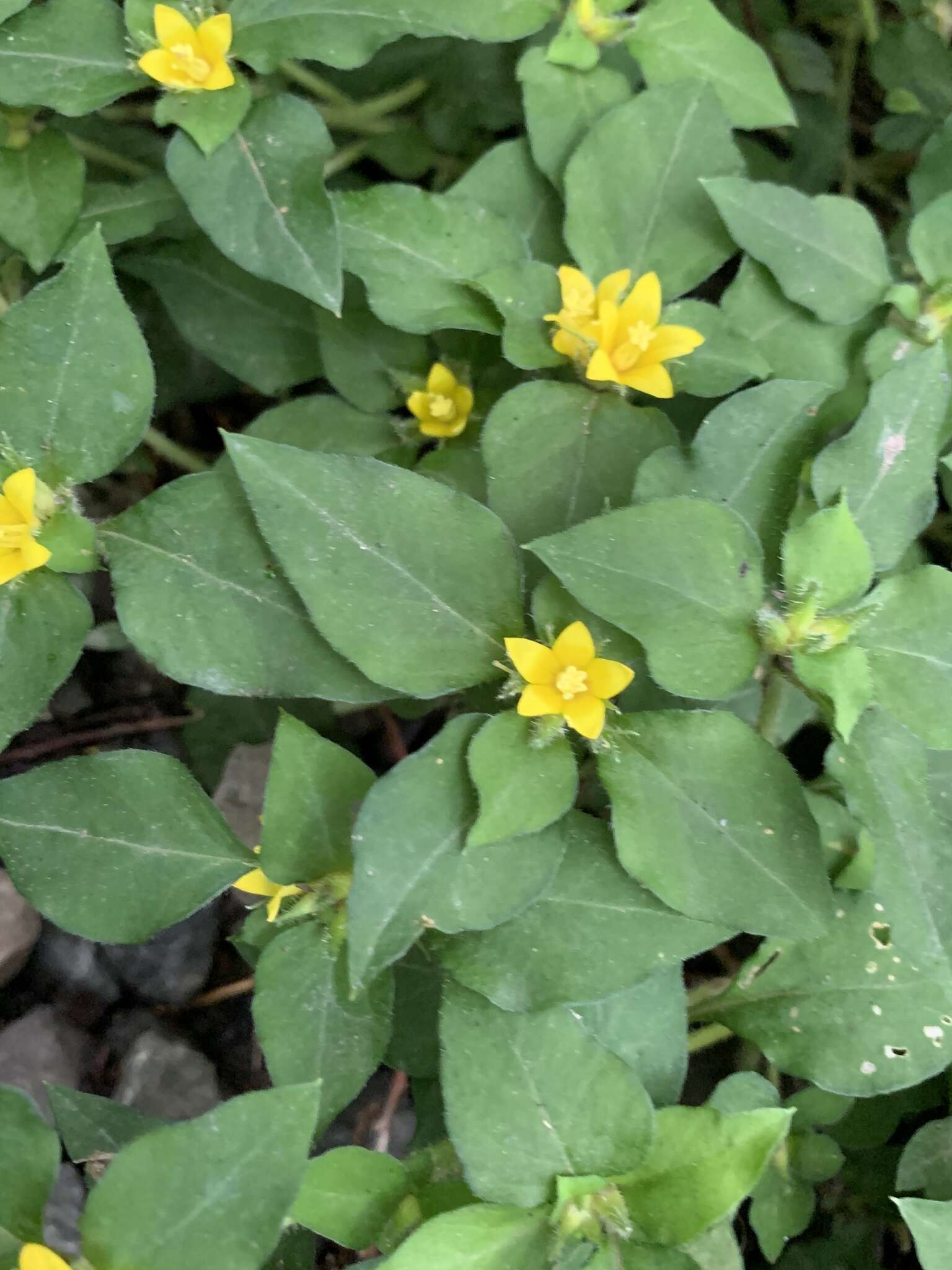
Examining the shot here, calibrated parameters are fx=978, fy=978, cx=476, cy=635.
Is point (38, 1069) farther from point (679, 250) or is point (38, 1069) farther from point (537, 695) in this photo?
point (679, 250)

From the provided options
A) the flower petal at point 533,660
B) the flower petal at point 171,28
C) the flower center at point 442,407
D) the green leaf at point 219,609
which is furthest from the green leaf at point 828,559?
the flower petal at point 171,28

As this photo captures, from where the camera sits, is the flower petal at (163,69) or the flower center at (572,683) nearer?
the flower center at (572,683)

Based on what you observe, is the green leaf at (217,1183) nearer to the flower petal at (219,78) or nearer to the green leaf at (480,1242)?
the green leaf at (480,1242)

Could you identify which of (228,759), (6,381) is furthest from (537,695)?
(228,759)

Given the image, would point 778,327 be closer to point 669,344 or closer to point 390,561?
point 669,344

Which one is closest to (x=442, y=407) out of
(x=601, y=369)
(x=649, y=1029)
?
(x=601, y=369)

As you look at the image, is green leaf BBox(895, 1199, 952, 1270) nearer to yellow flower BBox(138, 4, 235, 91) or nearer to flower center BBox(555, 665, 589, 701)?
flower center BBox(555, 665, 589, 701)

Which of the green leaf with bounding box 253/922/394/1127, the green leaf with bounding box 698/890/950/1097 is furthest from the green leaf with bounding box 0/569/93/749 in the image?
the green leaf with bounding box 698/890/950/1097
